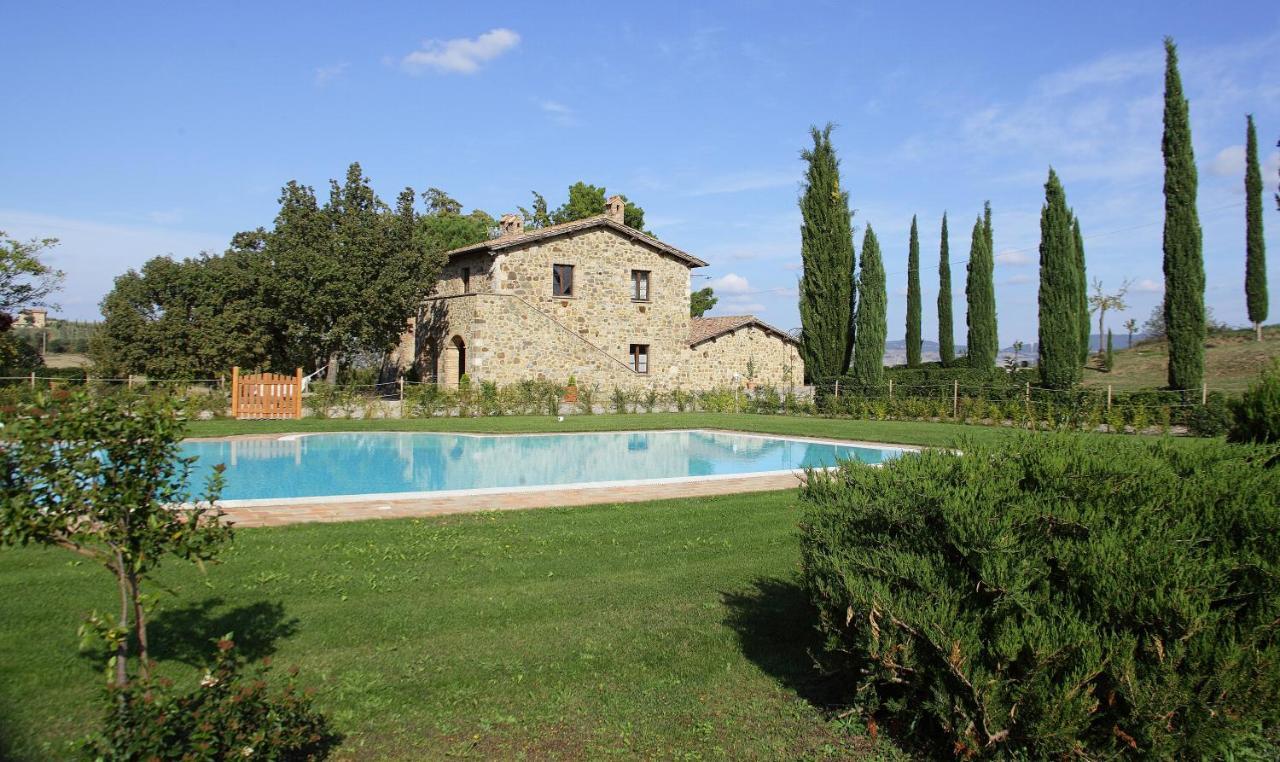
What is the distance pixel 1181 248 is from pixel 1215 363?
956cm

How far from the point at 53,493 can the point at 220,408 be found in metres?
21.2

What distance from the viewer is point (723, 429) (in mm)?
21578

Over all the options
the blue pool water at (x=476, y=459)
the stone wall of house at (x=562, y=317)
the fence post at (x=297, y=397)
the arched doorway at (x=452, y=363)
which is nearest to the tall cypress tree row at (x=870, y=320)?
the stone wall of house at (x=562, y=317)

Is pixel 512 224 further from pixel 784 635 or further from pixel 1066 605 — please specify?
pixel 1066 605

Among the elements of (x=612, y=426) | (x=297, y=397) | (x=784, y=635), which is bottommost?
(x=784, y=635)

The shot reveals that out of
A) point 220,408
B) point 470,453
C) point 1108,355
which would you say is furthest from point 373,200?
point 1108,355

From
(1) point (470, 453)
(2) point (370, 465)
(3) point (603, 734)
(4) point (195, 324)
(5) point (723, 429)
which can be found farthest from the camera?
(4) point (195, 324)

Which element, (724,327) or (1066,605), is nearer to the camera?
(1066,605)

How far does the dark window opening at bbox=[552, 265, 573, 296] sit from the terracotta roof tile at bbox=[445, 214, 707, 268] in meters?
1.34

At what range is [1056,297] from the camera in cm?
2755

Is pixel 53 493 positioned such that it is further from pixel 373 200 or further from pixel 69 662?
pixel 373 200

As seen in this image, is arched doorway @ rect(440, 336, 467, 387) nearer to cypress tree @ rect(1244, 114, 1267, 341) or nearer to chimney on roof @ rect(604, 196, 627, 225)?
chimney on roof @ rect(604, 196, 627, 225)

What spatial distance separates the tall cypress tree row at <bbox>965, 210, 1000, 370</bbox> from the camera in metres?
35.7

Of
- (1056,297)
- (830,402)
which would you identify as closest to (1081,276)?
(1056,297)
